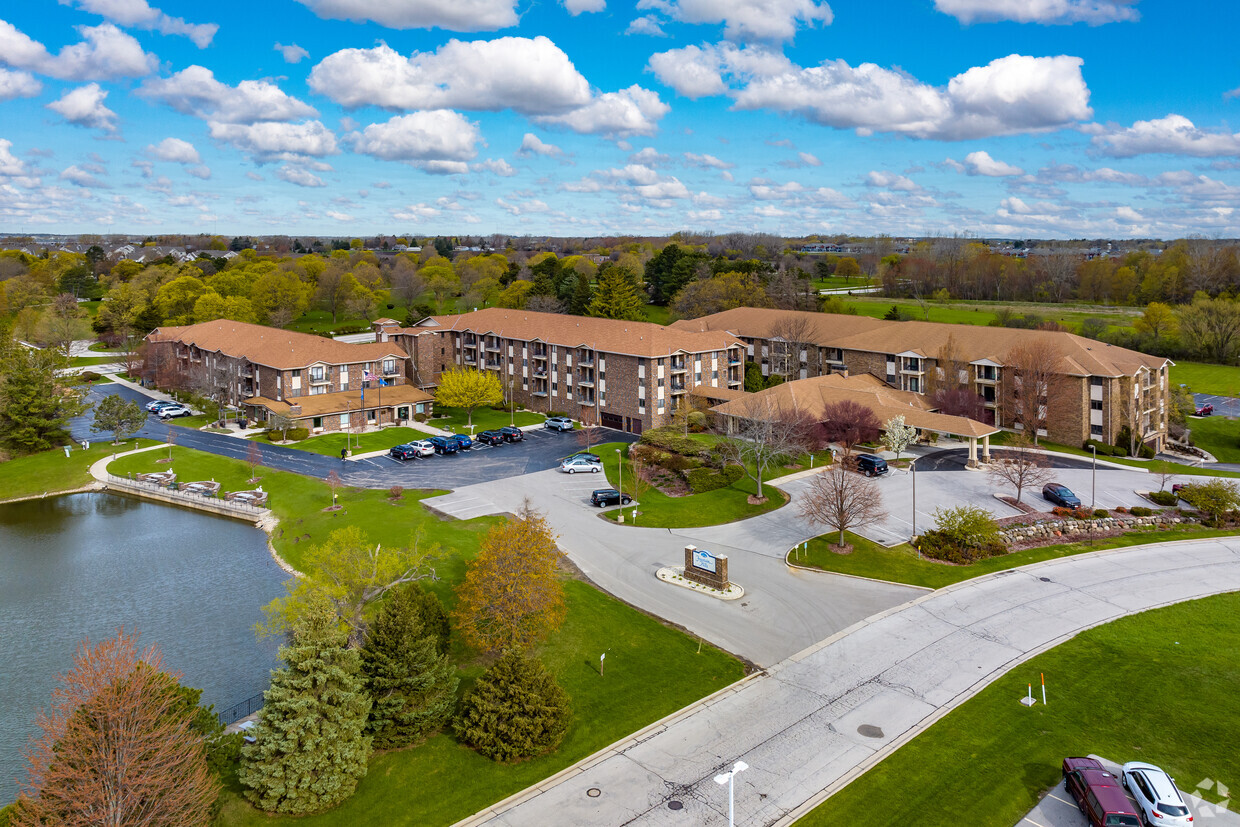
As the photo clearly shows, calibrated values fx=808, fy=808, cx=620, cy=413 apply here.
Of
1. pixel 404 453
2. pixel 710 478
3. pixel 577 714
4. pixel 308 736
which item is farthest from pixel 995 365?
pixel 308 736

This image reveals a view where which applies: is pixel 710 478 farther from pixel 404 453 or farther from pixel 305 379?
pixel 305 379

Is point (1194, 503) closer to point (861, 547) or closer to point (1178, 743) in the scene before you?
point (861, 547)

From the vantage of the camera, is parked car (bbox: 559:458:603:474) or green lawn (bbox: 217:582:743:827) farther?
parked car (bbox: 559:458:603:474)

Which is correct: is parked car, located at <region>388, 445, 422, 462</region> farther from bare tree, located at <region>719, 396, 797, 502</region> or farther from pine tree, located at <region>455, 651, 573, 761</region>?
pine tree, located at <region>455, 651, 573, 761</region>

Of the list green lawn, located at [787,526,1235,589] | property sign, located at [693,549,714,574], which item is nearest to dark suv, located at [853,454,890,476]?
green lawn, located at [787,526,1235,589]

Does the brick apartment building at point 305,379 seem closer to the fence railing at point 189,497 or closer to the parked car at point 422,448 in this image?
the parked car at point 422,448

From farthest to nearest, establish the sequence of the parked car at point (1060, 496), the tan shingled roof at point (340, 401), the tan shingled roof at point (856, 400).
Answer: the tan shingled roof at point (340, 401), the tan shingled roof at point (856, 400), the parked car at point (1060, 496)

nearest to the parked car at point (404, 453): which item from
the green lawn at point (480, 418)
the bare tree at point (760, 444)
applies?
the green lawn at point (480, 418)
